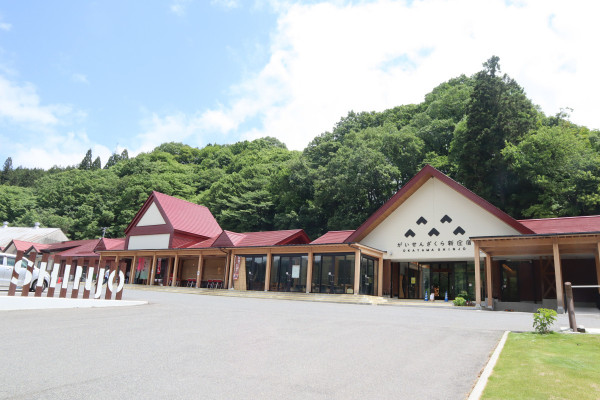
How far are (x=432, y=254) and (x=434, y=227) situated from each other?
1.50 m

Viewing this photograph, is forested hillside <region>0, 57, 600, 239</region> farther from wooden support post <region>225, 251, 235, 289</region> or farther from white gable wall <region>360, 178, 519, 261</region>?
wooden support post <region>225, 251, 235, 289</region>

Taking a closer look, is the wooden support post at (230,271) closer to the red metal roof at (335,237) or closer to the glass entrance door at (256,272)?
the glass entrance door at (256,272)

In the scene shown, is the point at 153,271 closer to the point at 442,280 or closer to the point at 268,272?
the point at 268,272

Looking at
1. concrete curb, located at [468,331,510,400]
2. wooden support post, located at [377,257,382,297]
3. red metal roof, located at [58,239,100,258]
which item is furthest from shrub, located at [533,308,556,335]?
red metal roof, located at [58,239,100,258]

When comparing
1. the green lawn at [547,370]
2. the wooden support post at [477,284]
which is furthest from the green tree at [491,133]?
the green lawn at [547,370]

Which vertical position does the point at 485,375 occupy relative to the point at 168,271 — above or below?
below

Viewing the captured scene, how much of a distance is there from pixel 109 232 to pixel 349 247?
4078 cm

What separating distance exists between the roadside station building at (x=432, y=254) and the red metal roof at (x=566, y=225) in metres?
0.04

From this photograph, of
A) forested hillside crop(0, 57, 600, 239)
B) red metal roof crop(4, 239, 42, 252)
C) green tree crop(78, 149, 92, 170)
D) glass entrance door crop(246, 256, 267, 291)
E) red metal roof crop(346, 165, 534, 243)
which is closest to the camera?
red metal roof crop(346, 165, 534, 243)

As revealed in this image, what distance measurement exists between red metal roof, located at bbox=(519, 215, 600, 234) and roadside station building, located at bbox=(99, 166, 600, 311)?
0.13ft

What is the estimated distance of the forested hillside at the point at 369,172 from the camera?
95.9 ft

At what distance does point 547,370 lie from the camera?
5.06 m

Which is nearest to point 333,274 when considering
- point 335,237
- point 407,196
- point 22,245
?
point 335,237

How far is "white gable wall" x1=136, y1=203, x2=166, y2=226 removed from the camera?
109 ft
